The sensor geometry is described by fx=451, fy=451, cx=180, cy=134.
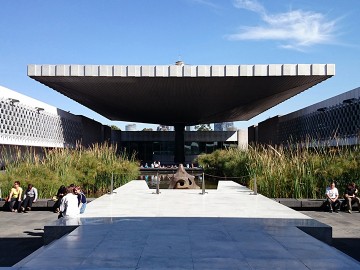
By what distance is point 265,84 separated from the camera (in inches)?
989

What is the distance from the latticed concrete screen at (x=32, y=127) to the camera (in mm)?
25844

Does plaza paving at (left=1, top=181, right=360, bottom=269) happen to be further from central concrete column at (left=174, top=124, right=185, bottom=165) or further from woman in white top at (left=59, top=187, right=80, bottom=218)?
central concrete column at (left=174, top=124, right=185, bottom=165)

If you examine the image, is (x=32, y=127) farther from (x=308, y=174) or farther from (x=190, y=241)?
(x=190, y=241)

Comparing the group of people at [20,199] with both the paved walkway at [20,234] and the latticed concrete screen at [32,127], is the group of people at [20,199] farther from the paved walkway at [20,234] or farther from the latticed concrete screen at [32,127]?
the latticed concrete screen at [32,127]

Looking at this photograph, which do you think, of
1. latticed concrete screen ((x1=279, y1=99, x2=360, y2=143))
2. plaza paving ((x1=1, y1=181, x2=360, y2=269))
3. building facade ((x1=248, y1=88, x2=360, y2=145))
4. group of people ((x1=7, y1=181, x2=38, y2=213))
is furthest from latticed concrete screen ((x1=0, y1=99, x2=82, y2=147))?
plaza paving ((x1=1, y1=181, x2=360, y2=269))

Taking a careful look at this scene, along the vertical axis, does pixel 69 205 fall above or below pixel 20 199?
above

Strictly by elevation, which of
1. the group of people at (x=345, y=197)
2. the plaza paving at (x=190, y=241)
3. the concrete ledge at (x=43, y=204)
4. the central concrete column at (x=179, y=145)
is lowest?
the concrete ledge at (x=43, y=204)

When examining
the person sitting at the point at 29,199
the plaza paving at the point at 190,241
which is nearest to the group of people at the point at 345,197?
the plaza paving at the point at 190,241

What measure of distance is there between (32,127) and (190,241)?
25.9 m

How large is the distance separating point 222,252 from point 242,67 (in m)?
18.3

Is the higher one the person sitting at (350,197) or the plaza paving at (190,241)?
the person sitting at (350,197)

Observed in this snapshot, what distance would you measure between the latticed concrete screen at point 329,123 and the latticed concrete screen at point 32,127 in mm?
16652

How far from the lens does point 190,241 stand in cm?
625

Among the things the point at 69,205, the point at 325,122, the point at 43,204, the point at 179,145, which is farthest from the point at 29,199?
the point at 179,145
